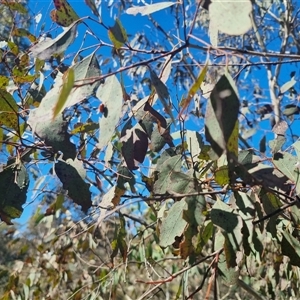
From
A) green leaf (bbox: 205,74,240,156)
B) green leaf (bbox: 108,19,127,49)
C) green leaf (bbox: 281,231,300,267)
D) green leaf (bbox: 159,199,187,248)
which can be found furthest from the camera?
green leaf (bbox: 281,231,300,267)

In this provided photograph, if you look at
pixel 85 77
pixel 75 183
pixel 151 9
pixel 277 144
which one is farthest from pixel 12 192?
pixel 277 144

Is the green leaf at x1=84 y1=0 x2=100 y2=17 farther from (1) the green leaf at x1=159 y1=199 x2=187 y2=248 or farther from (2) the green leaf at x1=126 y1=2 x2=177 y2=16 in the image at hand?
(1) the green leaf at x1=159 y1=199 x2=187 y2=248

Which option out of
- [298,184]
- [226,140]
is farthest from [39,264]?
[226,140]

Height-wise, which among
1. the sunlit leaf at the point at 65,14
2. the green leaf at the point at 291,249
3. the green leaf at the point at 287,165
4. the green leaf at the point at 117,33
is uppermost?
the sunlit leaf at the point at 65,14

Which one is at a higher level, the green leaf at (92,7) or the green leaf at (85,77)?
the green leaf at (92,7)

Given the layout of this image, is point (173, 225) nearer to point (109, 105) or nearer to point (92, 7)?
point (109, 105)

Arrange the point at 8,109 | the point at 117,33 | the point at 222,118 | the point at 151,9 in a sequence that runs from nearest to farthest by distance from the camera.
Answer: the point at 222,118 < the point at 117,33 < the point at 151,9 < the point at 8,109

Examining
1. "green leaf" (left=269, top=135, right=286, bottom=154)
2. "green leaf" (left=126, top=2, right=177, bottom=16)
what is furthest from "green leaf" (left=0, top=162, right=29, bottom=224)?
"green leaf" (left=269, top=135, right=286, bottom=154)

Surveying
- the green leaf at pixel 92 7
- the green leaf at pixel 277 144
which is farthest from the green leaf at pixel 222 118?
the green leaf at pixel 277 144

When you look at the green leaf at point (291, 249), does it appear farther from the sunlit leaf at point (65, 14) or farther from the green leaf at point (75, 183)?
the sunlit leaf at point (65, 14)

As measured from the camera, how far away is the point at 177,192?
0.75 m

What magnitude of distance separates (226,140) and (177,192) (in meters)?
0.27

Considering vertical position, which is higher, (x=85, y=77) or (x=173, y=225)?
(x=85, y=77)

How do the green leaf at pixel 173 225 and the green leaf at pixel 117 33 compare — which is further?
the green leaf at pixel 173 225
